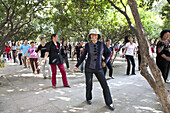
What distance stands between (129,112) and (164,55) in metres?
2.08

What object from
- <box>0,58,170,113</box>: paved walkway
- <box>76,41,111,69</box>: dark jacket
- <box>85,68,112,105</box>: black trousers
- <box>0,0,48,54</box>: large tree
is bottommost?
<box>0,58,170,113</box>: paved walkway

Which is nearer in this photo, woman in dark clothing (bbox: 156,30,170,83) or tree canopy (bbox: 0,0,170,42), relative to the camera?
woman in dark clothing (bbox: 156,30,170,83)

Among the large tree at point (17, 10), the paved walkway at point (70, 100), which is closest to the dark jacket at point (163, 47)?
the paved walkway at point (70, 100)

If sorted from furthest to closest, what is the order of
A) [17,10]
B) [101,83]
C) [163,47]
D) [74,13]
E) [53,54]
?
[74,13]
[17,10]
[53,54]
[163,47]
[101,83]

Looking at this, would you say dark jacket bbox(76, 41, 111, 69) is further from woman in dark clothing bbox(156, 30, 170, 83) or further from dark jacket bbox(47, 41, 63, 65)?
woman in dark clothing bbox(156, 30, 170, 83)

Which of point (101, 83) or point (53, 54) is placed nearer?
point (101, 83)

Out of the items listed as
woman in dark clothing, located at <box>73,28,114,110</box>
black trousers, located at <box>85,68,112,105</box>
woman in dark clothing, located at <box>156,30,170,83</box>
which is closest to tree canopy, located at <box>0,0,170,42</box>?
woman in dark clothing, located at <box>156,30,170,83</box>

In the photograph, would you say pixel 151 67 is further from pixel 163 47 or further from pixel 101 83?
pixel 163 47

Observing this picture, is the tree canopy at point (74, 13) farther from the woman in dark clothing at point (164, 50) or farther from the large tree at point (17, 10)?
the woman in dark clothing at point (164, 50)

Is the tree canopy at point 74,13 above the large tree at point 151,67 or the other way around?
above

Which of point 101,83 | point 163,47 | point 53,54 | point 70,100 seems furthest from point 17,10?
point 163,47

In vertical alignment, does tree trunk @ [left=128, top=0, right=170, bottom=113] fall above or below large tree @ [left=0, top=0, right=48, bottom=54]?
below

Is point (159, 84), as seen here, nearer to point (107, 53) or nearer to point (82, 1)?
point (107, 53)

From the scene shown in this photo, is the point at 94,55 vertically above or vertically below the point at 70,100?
above
